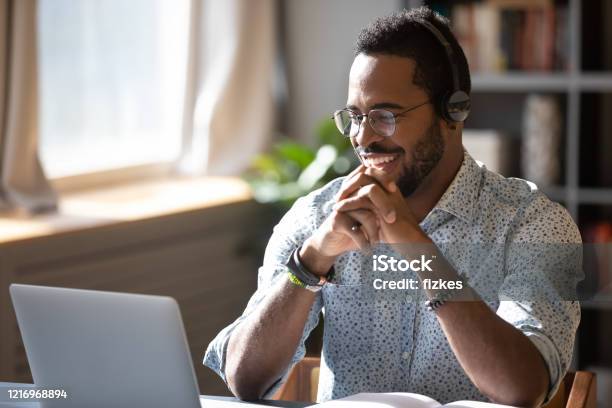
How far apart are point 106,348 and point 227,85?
2511 mm

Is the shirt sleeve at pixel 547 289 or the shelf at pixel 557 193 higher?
the shirt sleeve at pixel 547 289

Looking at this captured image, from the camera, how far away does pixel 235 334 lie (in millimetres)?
1626

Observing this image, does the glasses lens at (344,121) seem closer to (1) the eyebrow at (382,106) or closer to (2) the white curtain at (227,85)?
(1) the eyebrow at (382,106)

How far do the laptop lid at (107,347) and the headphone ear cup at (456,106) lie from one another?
2.29 ft

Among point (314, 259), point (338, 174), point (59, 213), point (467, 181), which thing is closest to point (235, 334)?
point (314, 259)

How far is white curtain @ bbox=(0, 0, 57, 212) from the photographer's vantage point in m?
2.79

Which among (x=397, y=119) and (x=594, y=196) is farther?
(x=594, y=196)

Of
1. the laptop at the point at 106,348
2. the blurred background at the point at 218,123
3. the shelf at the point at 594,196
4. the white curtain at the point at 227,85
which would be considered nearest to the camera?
the laptop at the point at 106,348

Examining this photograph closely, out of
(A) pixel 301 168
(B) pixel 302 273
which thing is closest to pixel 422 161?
(B) pixel 302 273

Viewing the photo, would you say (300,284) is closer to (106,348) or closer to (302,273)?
(302,273)

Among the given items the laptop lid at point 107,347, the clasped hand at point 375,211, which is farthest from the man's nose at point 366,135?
the laptop lid at point 107,347

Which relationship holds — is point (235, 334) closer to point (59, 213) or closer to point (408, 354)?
point (408, 354)

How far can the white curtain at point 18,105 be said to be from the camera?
9.14ft

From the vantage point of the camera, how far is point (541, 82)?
11.0ft
